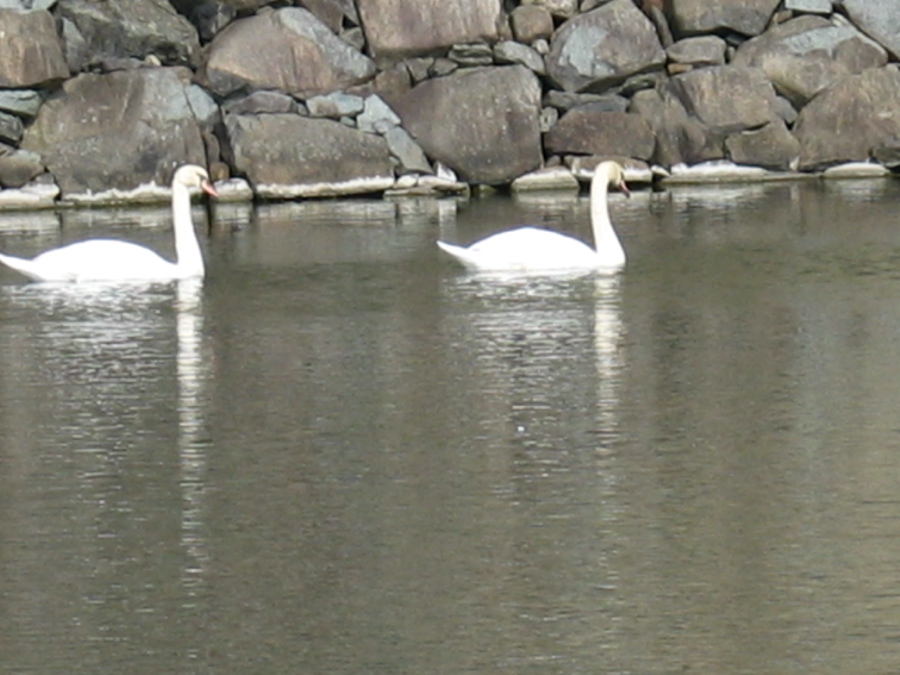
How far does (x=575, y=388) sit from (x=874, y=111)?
1376cm

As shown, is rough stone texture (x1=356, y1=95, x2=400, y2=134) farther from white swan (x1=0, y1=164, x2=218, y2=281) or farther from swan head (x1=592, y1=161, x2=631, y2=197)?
white swan (x1=0, y1=164, x2=218, y2=281)

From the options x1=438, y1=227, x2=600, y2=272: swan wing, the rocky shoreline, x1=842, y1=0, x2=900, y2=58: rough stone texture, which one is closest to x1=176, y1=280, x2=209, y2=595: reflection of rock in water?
x1=438, y1=227, x2=600, y2=272: swan wing

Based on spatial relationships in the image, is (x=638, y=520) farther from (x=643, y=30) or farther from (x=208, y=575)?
(x=643, y=30)

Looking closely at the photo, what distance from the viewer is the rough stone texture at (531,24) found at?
23.9 meters

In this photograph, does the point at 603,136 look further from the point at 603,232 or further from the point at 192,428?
the point at 192,428

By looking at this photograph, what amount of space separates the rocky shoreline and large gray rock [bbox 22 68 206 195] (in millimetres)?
20

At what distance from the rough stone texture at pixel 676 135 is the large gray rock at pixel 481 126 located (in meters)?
1.24

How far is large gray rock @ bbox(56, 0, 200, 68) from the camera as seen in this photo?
75.2 ft

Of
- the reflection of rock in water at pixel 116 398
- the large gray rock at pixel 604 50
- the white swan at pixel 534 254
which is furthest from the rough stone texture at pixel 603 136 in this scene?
the reflection of rock in water at pixel 116 398

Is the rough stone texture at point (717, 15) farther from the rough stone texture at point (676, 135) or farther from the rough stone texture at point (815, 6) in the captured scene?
the rough stone texture at point (676, 135)

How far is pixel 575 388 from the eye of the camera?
1000 cm

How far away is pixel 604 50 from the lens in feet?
77.7

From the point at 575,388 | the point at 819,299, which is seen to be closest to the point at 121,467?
the point at 575,388

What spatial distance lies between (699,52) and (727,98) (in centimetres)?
95
